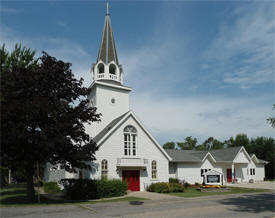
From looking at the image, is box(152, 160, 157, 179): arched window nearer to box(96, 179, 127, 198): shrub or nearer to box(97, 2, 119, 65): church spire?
box(96, 179, 127, 198): shrub

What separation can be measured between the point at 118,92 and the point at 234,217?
69.4 ft

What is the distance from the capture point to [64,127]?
16.5 m

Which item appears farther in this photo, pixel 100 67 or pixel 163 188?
pixel 100 67

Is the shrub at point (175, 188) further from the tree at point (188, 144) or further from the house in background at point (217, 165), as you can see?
the tree at point (188, 144)

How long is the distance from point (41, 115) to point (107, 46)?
1847 centimetres

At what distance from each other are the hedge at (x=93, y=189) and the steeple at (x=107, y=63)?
43.8 feet

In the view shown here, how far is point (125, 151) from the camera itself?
83.7 ft

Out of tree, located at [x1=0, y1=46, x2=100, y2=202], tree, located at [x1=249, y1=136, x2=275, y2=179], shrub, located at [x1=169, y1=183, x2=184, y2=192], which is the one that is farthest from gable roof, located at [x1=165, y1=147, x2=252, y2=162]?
tree, located at [x1=0, y1=46, x2=100, y2=202]

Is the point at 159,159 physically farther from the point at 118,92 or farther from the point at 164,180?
the point at 118,92

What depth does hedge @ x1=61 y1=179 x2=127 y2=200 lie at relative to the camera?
67.9 feet

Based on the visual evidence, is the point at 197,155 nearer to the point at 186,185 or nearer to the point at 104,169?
the point at 186,185

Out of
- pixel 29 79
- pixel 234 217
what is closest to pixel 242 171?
pixel 234 217

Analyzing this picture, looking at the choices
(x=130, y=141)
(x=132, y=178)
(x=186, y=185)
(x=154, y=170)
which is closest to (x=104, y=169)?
(x=132, y=178)

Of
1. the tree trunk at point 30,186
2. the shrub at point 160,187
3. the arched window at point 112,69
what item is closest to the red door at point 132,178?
the shrub at point 160,187
